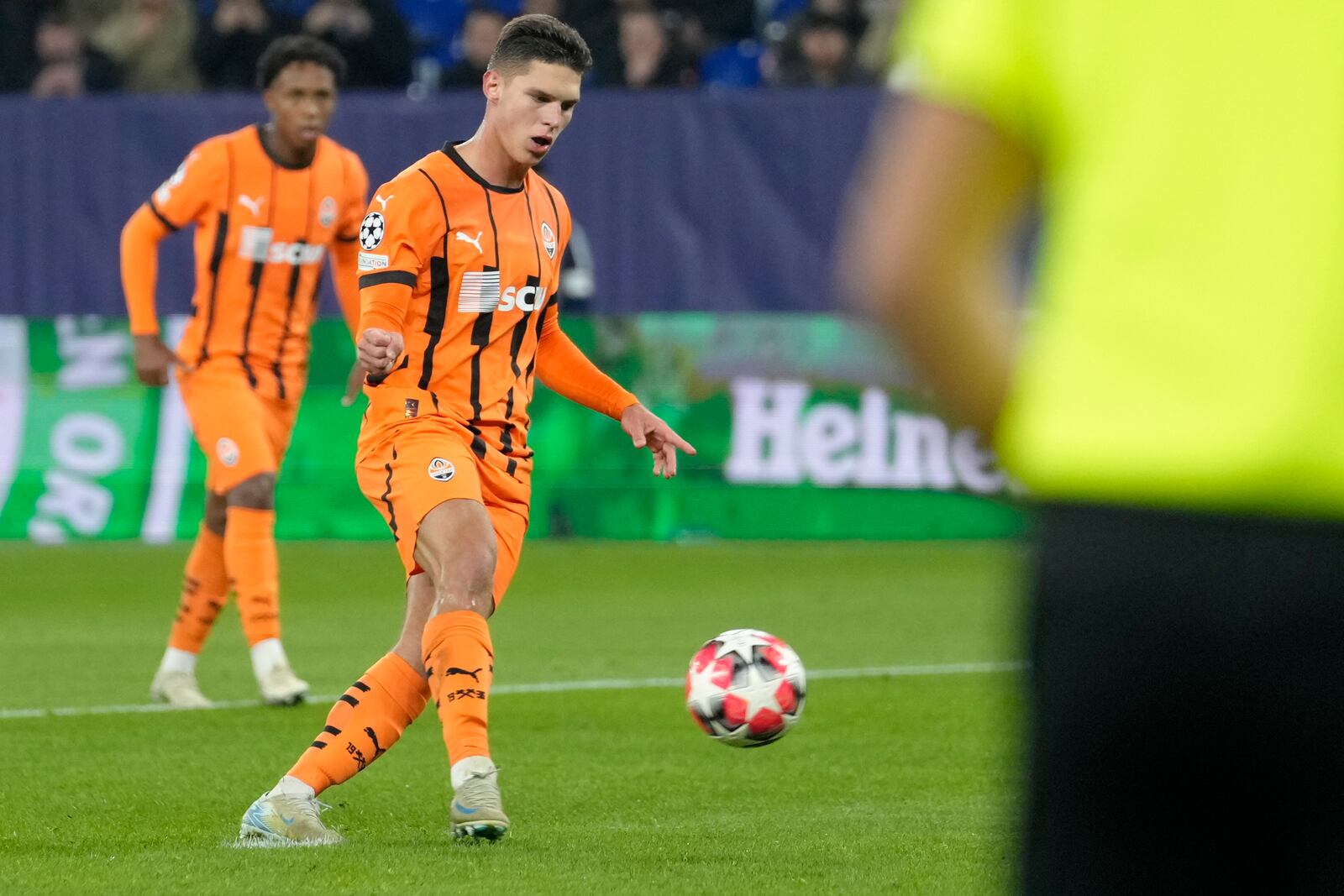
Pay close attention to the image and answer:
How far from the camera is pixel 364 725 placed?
17.8ft

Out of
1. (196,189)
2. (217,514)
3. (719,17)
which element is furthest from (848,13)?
(217,514)

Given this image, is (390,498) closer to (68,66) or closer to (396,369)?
(396,369)

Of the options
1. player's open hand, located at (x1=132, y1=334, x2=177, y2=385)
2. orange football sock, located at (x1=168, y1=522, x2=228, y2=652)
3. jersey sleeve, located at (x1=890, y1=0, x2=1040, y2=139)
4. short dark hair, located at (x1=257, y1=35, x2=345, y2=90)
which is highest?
short dark hair, located at (x1=257, y1=35, x2=345, y2=90)

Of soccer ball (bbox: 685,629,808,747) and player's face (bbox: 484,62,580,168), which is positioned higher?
player's face (bbox: 484,62,580,168)

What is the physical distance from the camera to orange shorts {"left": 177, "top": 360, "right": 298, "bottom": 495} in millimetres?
8406

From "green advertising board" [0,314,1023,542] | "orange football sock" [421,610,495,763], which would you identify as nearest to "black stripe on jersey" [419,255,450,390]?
A: "orange football sock" [421,610,495,763]

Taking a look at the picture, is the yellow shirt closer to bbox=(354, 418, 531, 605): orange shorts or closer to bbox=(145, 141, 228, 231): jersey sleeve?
bbox=(354, 418, 531, 605): orange shorts

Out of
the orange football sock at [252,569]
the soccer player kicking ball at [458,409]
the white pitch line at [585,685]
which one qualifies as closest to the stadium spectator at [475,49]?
the white pitch line at [585,685]

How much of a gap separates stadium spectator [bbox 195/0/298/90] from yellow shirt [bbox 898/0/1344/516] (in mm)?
15557

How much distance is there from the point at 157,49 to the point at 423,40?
2005 mm

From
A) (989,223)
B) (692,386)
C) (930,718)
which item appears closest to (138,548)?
(692,386)

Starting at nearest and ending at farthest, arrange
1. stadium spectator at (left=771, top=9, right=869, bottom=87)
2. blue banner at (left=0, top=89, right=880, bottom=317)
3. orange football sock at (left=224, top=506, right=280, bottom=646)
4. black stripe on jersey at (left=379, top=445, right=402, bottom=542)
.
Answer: black stripe on jersey at (left=379, top=445, right=402, bottom=542), orange football sock at (left=224, top=506, right=280, bottom=646), blue banner at (left=0, top=89, right=880, bottom=317), stadium spectator at (left=771, top=9, right=869, bottom=87)

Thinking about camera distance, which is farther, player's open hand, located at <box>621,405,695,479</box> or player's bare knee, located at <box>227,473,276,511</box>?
player's bare knee, located at <box>227,473,276,511</box>

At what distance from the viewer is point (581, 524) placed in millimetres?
14961
